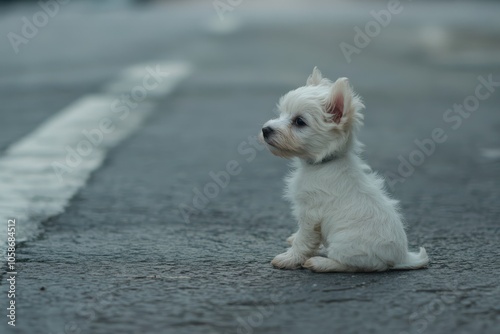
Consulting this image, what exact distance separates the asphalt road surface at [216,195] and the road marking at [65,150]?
0.03 m

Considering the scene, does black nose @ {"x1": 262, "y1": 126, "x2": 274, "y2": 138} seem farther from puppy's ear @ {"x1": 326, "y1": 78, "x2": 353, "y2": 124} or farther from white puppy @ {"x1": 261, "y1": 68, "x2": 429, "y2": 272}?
puppy's ear @ {"x1": 326, "y1": 78, "x2": 353, "y2": 124}

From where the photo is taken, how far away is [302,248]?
5746 mm

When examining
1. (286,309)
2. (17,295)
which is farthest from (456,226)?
(17,295)

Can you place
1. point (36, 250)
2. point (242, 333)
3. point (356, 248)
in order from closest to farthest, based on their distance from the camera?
point (242, 333)
point (356, 248)
point (36, 250)

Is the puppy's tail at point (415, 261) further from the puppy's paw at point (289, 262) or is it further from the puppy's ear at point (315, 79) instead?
the puppy's ear at point (315, 79)

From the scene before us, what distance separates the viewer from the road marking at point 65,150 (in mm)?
7531

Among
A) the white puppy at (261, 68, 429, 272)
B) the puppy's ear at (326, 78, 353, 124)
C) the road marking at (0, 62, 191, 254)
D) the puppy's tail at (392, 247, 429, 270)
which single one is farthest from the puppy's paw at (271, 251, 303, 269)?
the road marking at (0, 62, 191, 254)

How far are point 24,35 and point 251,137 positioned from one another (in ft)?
54.1

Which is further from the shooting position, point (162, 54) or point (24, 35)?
point (24, 35)

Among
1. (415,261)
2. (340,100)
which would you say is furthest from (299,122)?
(415,261)

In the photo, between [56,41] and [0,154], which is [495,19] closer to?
[56,41]

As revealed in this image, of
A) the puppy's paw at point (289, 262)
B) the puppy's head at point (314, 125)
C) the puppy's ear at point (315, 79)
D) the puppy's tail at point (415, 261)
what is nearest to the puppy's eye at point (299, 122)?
the puppy's head at point (314, 125)

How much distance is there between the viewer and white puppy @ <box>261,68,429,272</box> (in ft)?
18.3

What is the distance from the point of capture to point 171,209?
7.71 m
